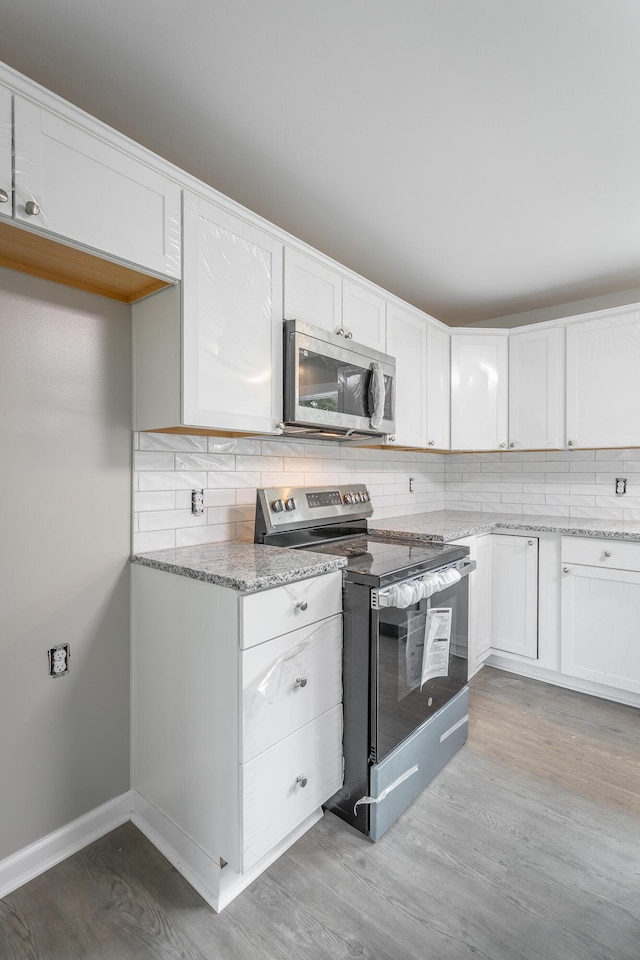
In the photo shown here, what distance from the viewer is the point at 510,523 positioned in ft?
9.75

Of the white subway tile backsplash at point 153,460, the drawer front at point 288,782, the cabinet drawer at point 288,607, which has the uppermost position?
the white subway tile backsplash at point 153,460

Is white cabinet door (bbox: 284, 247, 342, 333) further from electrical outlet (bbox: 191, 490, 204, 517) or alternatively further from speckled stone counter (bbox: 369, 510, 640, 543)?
speckled stone counter (bbox: 369, 510, 640, 543)

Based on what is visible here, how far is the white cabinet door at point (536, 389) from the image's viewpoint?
10.2ft

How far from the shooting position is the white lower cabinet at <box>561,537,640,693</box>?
2.58 meters

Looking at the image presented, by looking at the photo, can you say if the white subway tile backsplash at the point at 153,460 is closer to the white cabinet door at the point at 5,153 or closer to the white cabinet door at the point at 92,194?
the white cabinet door at the point at 92,194

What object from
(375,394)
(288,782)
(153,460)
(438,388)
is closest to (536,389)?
(438,388)

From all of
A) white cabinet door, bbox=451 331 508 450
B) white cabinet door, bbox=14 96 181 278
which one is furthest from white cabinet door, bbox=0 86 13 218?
white cabinet door, bbox=451 331 508 450

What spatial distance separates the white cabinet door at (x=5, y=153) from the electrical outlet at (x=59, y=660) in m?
1.31

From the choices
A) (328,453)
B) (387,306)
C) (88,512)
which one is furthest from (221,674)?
(387,306)

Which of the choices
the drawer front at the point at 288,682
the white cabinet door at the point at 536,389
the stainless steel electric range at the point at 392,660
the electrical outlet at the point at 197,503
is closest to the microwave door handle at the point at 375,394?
the stainless steel electric range at the point at 392,660

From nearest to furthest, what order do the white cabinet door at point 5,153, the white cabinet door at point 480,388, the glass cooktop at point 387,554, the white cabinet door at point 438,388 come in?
the white cabinet door at point 5,153
the glass cooktop at point 387,554
the white cabinet door at point 438,388
the white cabinet door at point 480,388

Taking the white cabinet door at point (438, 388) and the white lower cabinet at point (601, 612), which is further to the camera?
the white cabinet door at point (438, 388)

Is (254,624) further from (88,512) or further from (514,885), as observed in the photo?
(514,885)

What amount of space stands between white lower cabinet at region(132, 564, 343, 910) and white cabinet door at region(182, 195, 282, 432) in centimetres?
64
